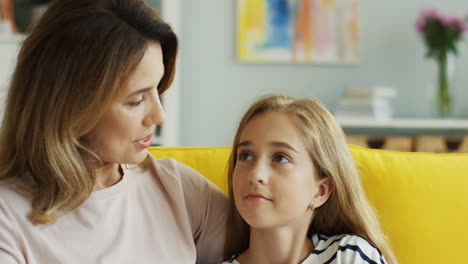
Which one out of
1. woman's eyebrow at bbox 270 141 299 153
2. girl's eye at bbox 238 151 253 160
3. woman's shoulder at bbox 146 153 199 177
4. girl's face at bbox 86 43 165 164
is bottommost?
woman's shoulder at bbox 146 153 199 177

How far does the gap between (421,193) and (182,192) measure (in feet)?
1.92

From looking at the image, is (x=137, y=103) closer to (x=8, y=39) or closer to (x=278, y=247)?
(x=278, y=247)

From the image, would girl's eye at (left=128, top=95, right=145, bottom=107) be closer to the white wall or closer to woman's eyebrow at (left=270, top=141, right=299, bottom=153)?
woman's eyebrow at (left=270, top=141, right=299, bottom=153)

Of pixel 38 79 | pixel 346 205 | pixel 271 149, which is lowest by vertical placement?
pixel 346 205

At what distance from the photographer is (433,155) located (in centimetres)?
160

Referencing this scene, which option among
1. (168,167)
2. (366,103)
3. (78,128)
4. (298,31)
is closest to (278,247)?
(168,167)

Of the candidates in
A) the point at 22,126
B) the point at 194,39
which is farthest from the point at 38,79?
the point at 194,39

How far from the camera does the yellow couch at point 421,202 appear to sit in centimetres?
147

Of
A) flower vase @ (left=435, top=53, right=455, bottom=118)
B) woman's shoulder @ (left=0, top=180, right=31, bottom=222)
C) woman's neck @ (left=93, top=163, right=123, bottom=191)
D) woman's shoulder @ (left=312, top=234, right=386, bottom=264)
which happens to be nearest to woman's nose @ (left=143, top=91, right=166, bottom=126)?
woman's neck @ (left=93, top=163, right=123, bottom=191)

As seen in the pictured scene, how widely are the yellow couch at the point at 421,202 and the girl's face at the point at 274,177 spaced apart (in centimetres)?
17

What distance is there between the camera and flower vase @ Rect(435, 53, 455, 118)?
357 cm

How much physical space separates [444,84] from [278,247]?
99.1 inches

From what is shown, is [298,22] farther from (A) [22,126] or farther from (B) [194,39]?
(A) [22,126]

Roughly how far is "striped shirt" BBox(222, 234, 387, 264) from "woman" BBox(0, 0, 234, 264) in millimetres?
358
